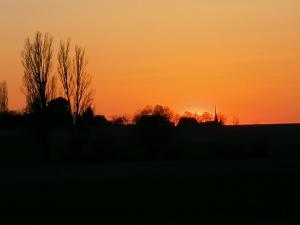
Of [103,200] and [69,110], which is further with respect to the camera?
[69,110]

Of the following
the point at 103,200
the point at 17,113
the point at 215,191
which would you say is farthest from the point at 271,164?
the point at 17,113

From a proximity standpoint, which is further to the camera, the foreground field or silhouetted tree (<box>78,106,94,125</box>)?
silhouetted tree (<box>78,106,94,125</box>)

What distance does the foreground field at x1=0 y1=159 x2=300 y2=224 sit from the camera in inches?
1062

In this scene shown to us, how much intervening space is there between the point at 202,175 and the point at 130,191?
275 inches

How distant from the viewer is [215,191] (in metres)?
33.4

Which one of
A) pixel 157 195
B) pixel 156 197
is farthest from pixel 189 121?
pixel 156 197

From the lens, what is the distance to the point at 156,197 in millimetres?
32062

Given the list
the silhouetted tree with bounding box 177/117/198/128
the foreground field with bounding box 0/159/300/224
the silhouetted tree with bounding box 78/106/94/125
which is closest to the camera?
the foreground field with bounding box 0/159/300/224

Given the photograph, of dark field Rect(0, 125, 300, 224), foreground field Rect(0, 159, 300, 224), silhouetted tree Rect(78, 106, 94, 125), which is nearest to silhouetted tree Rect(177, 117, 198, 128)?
silhouetted tree Rect(78, 106, 94, 125)

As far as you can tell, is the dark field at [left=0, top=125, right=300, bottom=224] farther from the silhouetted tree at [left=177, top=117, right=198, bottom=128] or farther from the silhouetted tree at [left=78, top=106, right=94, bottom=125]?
the silhouetted tree at [left=177, top=117, right=198, bottom=128]

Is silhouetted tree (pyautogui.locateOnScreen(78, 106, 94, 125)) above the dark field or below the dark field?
above

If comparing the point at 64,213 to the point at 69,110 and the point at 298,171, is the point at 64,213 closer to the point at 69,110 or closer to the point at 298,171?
the point at 298,171

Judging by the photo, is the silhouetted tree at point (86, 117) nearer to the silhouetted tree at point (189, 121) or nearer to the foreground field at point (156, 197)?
the foreground field at point (156, 197)

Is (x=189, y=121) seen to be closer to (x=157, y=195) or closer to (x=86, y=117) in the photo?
(x=86, y=117)
